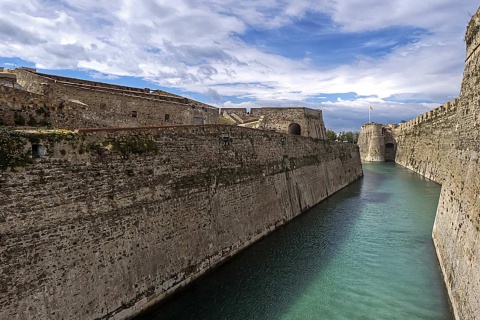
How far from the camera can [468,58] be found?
14.3 meters

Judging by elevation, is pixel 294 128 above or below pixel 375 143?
above

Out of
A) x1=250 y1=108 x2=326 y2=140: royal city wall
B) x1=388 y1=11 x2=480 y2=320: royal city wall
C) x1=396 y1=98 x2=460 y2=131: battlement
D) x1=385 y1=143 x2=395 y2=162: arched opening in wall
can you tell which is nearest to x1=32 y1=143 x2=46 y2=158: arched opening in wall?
x1=388 y1=11 x2=480 y2=320: royal city wall

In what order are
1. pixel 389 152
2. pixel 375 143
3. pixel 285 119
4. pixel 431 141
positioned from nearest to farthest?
pixel 285 119 → pixel 431 141 → pixel 375 143 → pixel 389 152

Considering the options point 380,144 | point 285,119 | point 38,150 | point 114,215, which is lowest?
point 114,215

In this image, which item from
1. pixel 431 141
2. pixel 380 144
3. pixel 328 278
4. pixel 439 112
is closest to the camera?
pixel 328 278

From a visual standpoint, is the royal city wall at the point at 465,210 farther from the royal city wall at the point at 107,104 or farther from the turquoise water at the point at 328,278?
the royal city wall at the point at 107,104

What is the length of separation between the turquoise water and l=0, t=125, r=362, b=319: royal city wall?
1.00 m

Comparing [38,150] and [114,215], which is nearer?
[38,150]

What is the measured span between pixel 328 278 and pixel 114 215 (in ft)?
27.7

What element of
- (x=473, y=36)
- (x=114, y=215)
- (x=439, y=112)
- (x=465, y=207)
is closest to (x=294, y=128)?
(x=473, y=36)

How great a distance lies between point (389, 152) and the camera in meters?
74.1

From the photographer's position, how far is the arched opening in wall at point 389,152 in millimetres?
73456

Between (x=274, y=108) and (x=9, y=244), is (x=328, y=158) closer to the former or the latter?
(x=274, y=108)

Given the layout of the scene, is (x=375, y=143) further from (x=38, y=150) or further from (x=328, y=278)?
(x=38, y=150)
